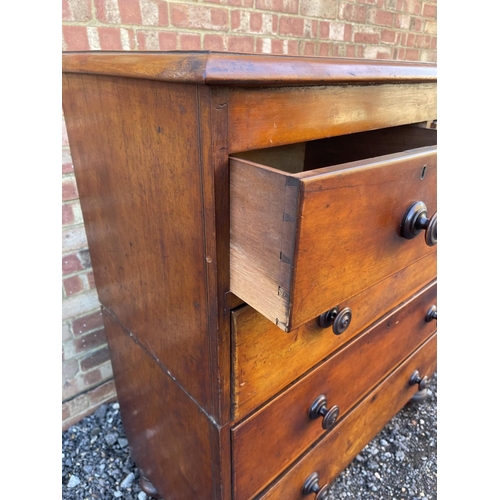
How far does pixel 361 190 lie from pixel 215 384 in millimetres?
395

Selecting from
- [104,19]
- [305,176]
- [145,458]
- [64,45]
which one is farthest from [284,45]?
[145,458]

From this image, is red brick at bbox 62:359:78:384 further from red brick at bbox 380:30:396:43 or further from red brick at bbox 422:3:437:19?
red brick at bbox 422:3:437:19

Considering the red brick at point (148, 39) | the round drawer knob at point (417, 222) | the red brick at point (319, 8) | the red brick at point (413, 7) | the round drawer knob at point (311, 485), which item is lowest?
the round drawer knob at point (311, 485)

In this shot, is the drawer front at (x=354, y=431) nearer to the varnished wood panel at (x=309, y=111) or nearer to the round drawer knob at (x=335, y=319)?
the round drawer knob at (x=335, y=319)

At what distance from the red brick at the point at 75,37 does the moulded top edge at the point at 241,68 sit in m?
0.37

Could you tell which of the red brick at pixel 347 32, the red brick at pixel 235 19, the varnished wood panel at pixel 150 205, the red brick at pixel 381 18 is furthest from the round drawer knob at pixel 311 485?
the red brick at pixel 381 18

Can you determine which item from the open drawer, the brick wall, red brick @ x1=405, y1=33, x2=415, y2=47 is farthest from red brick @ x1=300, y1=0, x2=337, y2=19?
the open drawer

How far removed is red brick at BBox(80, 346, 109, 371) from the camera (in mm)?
1317

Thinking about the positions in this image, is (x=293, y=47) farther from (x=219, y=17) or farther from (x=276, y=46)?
(x=219, y=17)

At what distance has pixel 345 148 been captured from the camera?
3.11ft

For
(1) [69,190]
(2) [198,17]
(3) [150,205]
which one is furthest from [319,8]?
(3) [150,205]

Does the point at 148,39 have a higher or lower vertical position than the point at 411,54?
lower

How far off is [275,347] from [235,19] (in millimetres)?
1049

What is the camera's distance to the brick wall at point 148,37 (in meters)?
1.02
